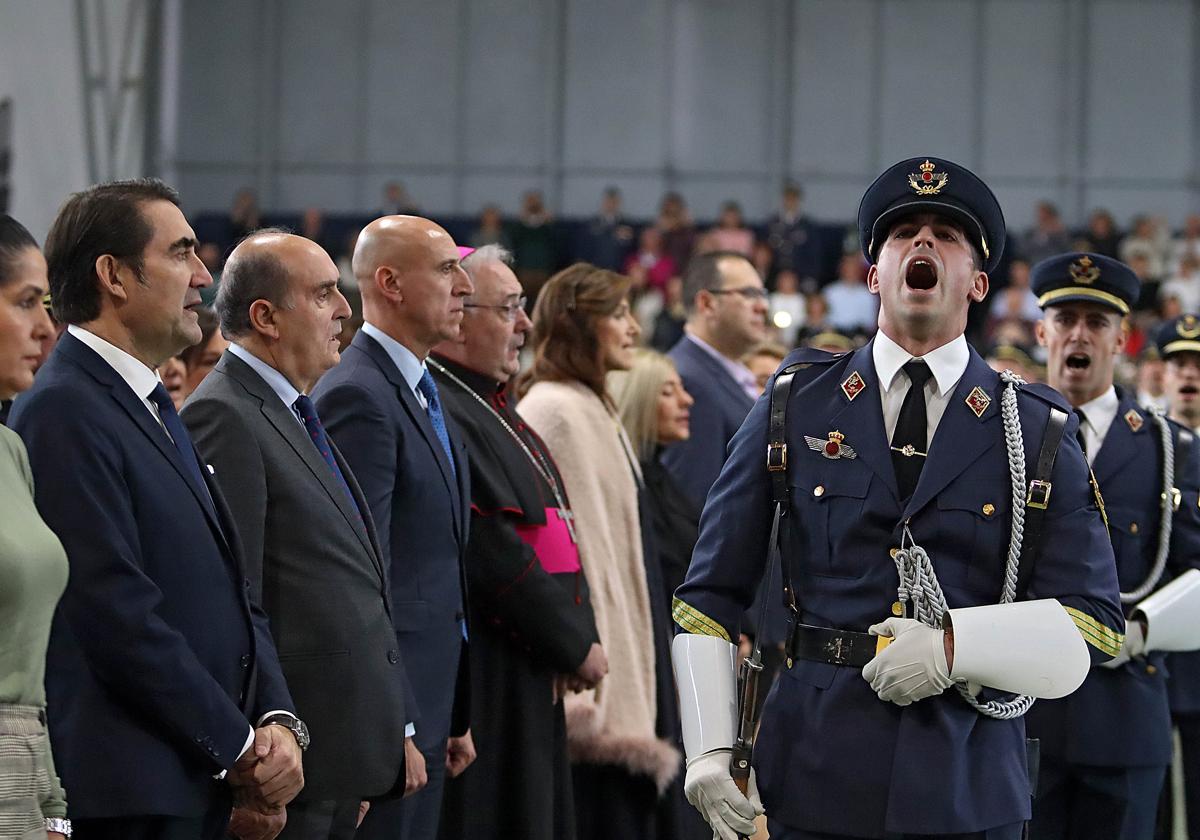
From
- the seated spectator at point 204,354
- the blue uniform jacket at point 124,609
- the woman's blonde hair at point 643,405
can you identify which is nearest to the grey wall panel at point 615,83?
the woman's blonde hair at point 643,405

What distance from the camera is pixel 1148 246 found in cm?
1463

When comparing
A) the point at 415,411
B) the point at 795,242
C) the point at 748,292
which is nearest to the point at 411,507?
the point at 415,411

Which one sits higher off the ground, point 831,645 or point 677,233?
point 677,233

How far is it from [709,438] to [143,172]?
11339mm

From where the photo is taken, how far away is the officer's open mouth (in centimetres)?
268

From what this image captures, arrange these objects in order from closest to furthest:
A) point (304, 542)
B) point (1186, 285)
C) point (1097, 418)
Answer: point (304, 542) < point (1097, 418) < point (1186, 285)

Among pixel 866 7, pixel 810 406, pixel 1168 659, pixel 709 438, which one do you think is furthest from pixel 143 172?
pixel 810 406

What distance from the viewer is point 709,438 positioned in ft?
17.4

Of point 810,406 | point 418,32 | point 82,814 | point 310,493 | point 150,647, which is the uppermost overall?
point 418,32

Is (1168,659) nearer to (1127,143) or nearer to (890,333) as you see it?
(890,333)

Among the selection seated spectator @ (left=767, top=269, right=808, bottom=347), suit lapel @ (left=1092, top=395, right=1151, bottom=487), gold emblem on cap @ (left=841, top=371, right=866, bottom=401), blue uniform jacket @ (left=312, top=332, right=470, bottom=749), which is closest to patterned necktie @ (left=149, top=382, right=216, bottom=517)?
blue uniform jacket @ (left=312, top=332, right=470, bottom=749)

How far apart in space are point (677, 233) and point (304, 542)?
12.1 m

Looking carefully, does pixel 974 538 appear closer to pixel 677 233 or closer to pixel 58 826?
pixel 58 826

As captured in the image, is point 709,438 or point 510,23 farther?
point 510,23
